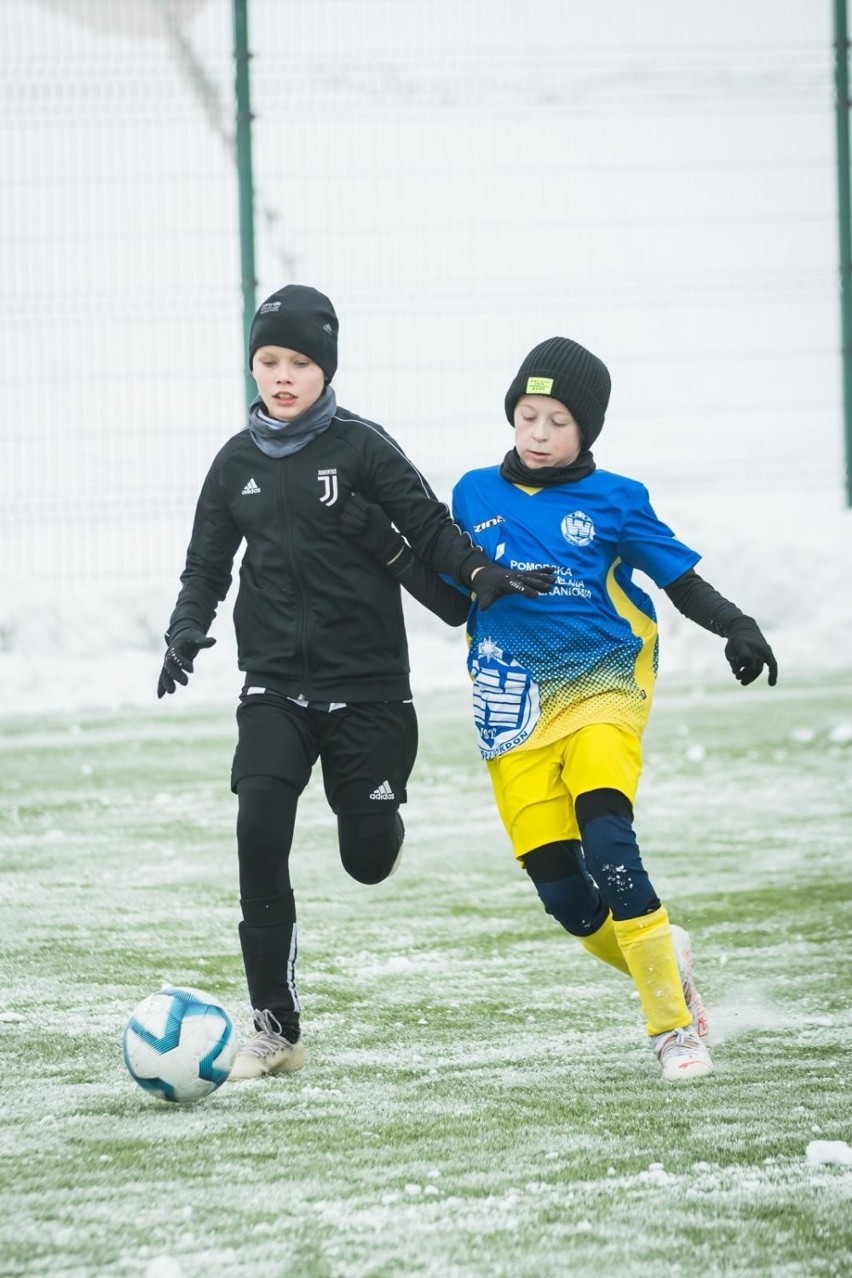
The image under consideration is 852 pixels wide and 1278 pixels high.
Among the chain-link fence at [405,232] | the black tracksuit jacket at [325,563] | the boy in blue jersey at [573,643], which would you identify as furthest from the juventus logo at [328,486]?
the chain-link fence at [405,232]

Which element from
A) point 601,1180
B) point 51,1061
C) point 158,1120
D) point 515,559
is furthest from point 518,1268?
point 515,559

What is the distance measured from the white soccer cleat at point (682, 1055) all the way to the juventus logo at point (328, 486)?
128cm

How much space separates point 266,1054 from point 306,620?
89cm

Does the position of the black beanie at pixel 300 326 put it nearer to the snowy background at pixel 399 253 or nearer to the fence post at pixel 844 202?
the snowy background at pixel 399 253

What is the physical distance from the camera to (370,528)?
156 inches

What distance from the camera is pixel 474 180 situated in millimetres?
11141

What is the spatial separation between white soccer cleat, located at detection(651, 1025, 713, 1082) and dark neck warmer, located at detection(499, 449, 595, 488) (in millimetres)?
1172

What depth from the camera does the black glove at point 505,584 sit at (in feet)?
12.4

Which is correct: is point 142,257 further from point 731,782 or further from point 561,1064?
point 561,1064

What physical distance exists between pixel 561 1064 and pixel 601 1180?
891 mm

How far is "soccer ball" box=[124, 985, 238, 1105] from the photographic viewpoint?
3.38 meters

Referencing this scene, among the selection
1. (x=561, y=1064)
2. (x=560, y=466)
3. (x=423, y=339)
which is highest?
(x=423, y=339)

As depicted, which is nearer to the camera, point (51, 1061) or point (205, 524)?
point (51, 1061)

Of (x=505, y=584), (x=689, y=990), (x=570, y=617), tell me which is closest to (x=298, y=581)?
(x=505, y=584)
